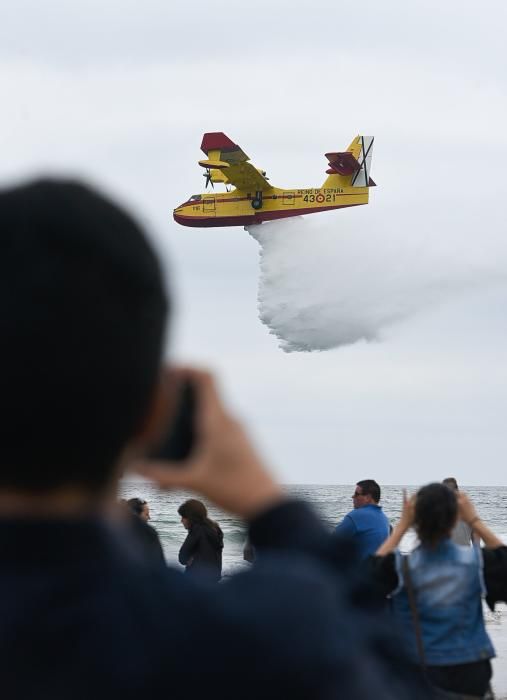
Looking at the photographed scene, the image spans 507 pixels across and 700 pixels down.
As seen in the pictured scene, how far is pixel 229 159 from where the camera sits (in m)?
39.3

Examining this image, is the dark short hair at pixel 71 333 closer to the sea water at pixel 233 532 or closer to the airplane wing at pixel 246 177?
the sea water at pixel 233 532

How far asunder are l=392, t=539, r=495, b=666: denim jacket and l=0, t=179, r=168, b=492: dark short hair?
315 cm

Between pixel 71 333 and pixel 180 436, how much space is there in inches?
7.1

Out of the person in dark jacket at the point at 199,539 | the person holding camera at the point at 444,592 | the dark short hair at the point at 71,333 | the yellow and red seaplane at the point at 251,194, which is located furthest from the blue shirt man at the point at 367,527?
the yellow and red seaplane at the point at 251,194

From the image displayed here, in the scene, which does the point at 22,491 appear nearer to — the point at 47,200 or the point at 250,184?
the point at 47,200

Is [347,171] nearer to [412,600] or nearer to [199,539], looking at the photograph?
[199,539]

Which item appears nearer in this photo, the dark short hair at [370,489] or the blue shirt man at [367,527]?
the blue shirt man at [367,527]

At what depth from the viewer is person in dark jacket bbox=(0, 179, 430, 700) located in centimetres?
93

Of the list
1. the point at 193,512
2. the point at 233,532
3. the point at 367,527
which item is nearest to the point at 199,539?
the point at 193,512

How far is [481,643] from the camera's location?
13.3 feet

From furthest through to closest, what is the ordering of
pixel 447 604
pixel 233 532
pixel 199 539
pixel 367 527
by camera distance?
pixel 233 532
pixel 199 539
pixel 367 527
pixel 447 604

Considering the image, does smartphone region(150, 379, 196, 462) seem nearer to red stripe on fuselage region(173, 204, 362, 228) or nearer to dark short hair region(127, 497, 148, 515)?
dark short hair region(127, 497, 148, 515)

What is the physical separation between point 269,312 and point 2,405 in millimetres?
40976

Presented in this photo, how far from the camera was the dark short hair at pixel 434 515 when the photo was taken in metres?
4.07
